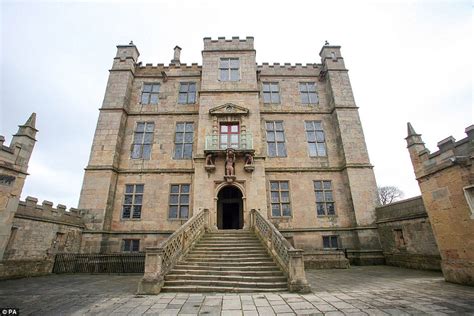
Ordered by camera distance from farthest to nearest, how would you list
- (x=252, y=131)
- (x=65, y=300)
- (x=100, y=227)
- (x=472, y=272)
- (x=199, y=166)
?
(x=252, y=131)
(x=199, y=166)
(x=100, y=227)
(x=472, y=272)
(x=65, y=300)

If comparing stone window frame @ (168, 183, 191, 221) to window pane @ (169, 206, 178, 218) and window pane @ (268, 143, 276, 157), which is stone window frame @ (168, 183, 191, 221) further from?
window pane @ (268, 143, 276, 157)

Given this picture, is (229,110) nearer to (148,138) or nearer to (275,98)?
(275,98)

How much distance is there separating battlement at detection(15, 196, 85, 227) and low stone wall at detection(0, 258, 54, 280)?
6.00 feet

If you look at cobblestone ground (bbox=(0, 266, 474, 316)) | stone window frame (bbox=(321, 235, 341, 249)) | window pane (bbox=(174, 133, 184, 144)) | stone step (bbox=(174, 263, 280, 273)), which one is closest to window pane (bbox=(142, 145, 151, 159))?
window pane (bbox=(174, 133, 184, 144))

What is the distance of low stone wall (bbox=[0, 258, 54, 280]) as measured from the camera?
8766 millimetres

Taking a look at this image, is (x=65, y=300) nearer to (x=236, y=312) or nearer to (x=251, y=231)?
(x=236, y=312)

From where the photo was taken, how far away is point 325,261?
436 inches

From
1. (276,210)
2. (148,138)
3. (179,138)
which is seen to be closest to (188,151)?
(179,138)

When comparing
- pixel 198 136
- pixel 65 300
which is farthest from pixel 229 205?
pixel 65 300

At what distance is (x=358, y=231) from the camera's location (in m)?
12.8

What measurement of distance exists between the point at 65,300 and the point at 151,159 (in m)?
9.93

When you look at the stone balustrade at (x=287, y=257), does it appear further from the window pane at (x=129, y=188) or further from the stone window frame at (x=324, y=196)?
the window pane at (x=129, y=188)

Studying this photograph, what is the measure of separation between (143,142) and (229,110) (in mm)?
6446

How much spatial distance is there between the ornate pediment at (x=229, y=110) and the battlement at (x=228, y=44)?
17.5 ft
